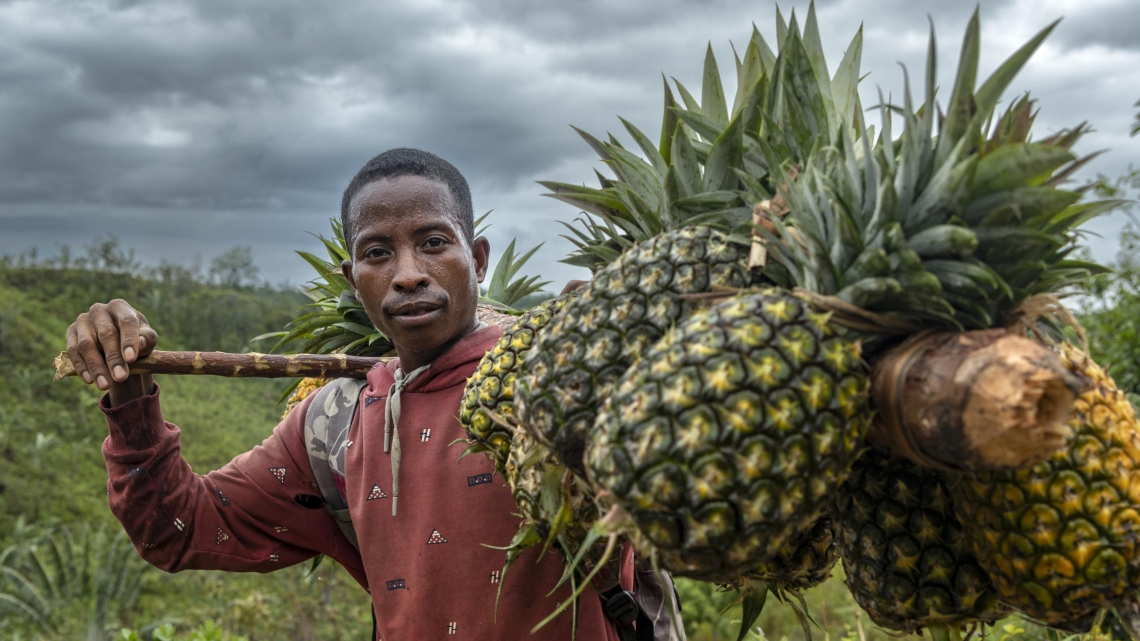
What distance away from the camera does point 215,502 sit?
11.3 feet

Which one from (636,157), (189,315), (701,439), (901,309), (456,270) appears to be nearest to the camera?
(701,439)

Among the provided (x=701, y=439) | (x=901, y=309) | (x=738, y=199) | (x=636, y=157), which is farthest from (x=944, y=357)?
(x=636, y=157)

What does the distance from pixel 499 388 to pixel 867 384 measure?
0.92m

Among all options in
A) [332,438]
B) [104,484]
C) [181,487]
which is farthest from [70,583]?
[332,438]

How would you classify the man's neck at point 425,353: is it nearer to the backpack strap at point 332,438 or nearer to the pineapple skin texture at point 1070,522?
the backpack strap at point 332,438

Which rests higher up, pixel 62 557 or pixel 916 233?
pixel 916 233

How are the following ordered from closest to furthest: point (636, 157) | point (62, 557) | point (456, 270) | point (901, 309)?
point (901, 309), point (636, 157), point (456, 270), point (62, 557)

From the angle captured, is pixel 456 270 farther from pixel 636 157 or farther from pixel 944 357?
pixel 944 357

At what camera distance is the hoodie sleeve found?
10.4 feet

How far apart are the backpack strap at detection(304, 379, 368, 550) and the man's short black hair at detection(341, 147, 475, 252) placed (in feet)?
2.28

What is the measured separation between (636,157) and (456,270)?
97 cm

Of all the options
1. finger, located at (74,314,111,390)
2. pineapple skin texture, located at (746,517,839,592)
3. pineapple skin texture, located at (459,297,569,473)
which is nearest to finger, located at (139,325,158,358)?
finger, located at (74,314,111,390)

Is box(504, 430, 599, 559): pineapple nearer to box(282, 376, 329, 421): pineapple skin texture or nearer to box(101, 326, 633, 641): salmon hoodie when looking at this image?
box(101, 326, 633, 641): salmon hoodie

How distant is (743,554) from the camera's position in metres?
1.56
